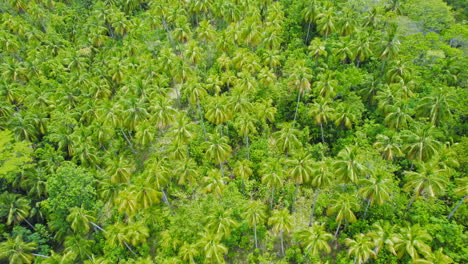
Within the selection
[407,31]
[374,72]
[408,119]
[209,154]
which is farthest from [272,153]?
[407,31]

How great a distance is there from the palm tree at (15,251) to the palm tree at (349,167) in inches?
1503

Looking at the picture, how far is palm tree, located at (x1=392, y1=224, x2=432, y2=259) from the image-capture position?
2822 centimetres

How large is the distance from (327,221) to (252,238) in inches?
391

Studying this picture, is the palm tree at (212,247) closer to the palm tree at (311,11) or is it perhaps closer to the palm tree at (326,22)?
the palm tree at (326,22)

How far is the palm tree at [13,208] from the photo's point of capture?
3822 centimetres

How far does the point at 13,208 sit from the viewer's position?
38406 millimetres

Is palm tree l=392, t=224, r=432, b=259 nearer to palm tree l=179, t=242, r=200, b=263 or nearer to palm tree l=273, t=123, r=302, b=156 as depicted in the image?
palm tree l=273, t=123, r=302, b=156

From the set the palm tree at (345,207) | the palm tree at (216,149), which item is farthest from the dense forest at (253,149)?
the palm tree at (216,149)

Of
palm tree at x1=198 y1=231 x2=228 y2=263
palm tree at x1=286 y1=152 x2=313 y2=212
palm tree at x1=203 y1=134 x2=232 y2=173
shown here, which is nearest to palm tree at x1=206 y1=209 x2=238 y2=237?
palm tree at x1=198 y1=231 x2=228 y2=263

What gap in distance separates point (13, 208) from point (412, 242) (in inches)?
1869

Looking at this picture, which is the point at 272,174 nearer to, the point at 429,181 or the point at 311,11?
the point at 429,181

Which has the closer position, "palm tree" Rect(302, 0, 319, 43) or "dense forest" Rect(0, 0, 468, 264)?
"dense forest" Rect(0, 0, 468, 264)

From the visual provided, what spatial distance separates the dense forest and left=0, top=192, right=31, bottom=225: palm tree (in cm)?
17

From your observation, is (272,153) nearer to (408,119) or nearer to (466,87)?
(408,119)
